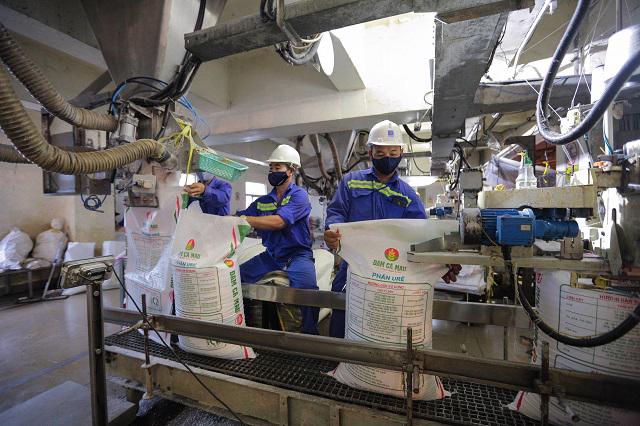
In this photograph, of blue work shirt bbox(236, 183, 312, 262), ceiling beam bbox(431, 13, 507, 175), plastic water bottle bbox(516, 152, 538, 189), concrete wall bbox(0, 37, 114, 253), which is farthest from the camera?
concrete wall bbox(0, 37, 114, 253)

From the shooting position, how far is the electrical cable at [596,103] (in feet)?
2.09

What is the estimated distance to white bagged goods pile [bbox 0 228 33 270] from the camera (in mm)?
3773

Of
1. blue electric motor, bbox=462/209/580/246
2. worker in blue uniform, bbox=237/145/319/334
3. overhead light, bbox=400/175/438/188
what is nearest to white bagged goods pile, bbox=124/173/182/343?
worker in blue uniform, bbox=237/145/319/334

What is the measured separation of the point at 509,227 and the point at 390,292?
1.40ft

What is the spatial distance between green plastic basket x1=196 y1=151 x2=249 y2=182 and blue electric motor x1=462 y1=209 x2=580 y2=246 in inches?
45.6

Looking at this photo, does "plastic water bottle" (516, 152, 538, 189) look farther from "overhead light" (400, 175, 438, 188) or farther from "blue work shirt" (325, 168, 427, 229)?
"overhead light" (400, 175, 438, 188)

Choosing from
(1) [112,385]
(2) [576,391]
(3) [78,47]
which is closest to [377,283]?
(2) [576,391]

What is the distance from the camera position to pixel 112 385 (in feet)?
5.96

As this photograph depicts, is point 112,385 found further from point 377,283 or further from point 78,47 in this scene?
point 78,47

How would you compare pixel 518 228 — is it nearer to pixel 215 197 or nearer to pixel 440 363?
pixel 440 363

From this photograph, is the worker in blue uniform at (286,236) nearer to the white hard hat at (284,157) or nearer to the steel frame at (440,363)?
the white hard hat at (284,157)

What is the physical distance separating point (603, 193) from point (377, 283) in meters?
0.85

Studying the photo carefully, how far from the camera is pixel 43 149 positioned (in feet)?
2.88

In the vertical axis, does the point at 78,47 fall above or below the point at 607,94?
above
